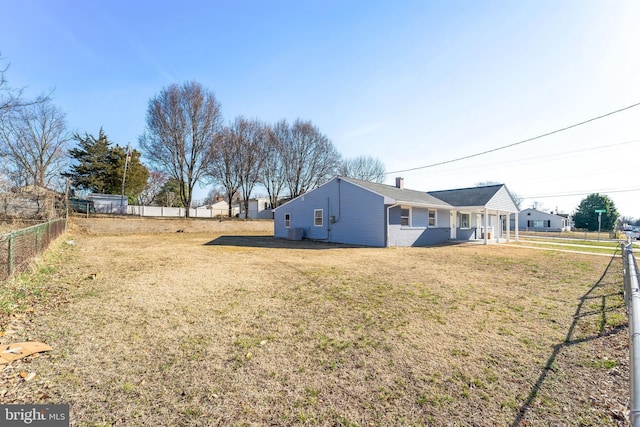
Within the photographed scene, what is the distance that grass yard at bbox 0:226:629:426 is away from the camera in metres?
2.38

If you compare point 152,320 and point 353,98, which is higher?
point 353,98

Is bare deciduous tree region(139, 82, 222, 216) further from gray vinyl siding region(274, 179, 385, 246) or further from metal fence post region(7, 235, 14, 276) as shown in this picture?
metal fence post region(7, 235, 14, 276)

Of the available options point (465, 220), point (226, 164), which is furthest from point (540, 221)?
point (226, 164)

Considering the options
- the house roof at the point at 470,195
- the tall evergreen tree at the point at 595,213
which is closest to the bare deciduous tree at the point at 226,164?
the house roof at the point at 470,195

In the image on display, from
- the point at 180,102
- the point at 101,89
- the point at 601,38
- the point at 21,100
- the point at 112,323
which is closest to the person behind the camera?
the point at 112,323

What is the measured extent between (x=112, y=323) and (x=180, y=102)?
2635 cm

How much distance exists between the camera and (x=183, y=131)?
25672 millimetres

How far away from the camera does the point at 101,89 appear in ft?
42.6

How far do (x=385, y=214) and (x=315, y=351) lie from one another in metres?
12.1

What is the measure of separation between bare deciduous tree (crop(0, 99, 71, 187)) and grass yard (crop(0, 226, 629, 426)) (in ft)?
89.8

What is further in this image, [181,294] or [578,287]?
[578,287]

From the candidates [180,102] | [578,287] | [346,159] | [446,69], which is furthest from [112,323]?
[346,159]

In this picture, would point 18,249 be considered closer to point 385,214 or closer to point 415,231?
point 385,214

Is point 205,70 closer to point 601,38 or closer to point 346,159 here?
point 601,38
